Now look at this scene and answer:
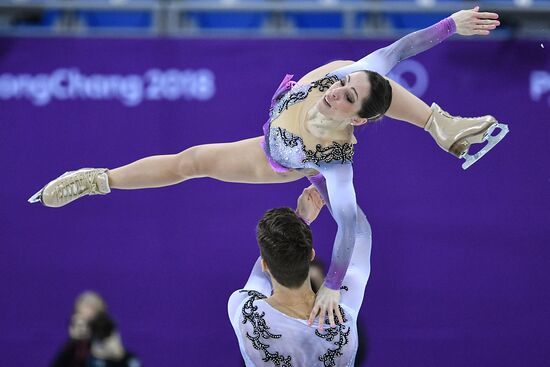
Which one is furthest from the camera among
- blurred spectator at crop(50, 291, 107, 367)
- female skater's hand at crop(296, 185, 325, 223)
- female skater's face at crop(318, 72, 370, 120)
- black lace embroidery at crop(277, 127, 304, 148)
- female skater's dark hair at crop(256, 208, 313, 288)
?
blurred spectator at crop(50, 291, 107, 367)

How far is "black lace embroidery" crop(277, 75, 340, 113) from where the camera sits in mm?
4090

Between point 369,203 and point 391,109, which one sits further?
point 369,203

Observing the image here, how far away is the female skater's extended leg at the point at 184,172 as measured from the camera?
4.30 meters

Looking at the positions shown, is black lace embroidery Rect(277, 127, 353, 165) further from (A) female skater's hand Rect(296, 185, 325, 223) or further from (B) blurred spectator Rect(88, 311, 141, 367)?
(B) blurred spectator Rect(88, 311, 141, 367)

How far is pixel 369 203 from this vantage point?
670cm

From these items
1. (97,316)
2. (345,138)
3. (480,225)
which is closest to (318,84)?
(345,138)

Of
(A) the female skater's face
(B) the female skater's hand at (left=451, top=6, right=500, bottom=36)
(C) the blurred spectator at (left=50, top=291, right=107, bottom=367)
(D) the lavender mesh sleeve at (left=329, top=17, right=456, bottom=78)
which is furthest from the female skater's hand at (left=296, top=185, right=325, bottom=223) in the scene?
(C) the blurred spectator at (left=50, top=291, right=107, bottom=367)

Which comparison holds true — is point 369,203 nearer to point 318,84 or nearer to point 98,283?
point 98,283

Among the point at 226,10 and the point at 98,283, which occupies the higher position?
the point at 226,10

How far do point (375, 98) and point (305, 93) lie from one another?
1.35 ft

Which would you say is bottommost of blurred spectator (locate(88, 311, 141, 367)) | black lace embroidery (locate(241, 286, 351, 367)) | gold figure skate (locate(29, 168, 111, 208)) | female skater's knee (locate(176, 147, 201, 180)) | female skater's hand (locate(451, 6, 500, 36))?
blurred spectator (locate(88, 311, 141, 367))

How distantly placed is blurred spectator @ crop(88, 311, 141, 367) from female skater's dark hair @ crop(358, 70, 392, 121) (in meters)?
2.69

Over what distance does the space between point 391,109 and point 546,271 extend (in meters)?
3.04

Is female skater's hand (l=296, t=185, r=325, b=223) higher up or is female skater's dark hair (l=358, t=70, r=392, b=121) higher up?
female skater's dark hair (l=358, t=70, r=392, b=121)
